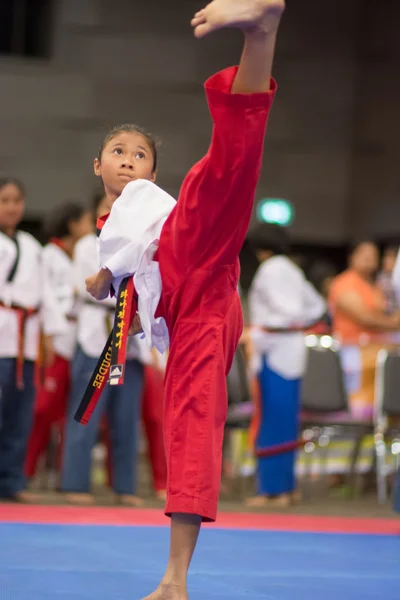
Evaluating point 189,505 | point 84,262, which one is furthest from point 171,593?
point 84,262

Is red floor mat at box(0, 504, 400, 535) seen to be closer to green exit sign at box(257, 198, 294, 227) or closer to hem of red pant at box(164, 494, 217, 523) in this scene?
hem of red pant at box(164, 494, 217, 523)

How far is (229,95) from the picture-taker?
6.96ft

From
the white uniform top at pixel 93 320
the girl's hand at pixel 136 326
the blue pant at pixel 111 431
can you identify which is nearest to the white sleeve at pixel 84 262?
the white uniform top at pixel 93 320

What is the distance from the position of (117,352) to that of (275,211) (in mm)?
7976

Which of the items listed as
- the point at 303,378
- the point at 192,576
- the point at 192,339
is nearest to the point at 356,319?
the point at 303,378

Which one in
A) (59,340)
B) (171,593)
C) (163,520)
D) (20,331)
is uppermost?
(20,331)

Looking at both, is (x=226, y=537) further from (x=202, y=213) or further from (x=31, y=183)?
(x=31, y=183)

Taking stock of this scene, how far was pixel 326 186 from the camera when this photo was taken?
34.9ft

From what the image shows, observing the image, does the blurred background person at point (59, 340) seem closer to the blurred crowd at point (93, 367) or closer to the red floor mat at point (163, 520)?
the blurred crowd at point (93, 367)

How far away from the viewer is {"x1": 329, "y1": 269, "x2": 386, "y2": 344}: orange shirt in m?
7.08

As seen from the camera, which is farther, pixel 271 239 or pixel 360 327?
pixel 360 327

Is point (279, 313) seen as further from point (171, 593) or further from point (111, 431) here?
point (171, 593)

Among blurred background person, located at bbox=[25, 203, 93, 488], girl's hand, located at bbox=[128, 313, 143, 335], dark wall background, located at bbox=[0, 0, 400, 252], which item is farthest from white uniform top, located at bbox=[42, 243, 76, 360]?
dark wall background, located at bbox=[0, 0, 400, 252]

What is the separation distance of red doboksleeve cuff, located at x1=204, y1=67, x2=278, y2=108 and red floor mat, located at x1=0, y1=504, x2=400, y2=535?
227 cm
